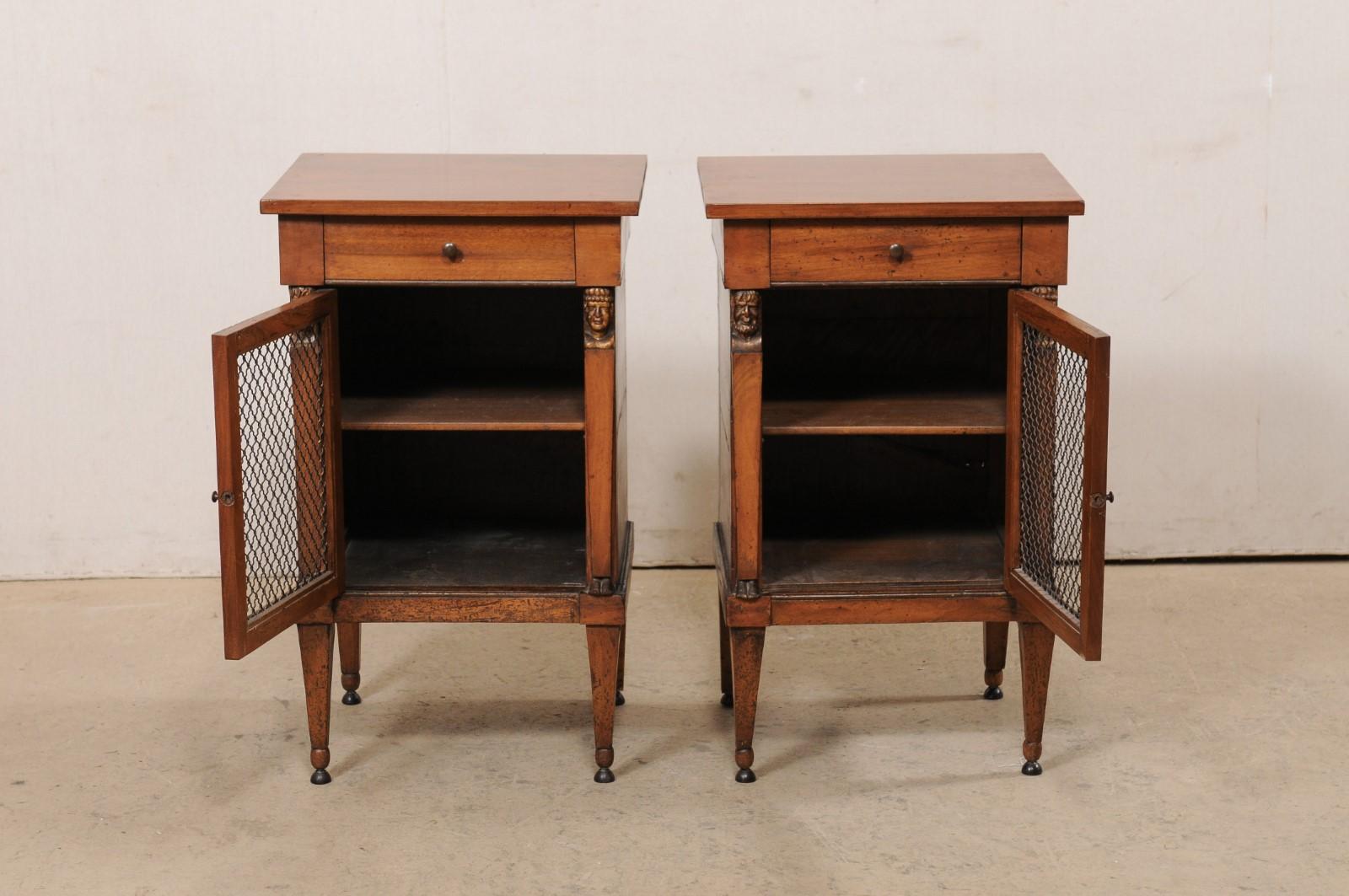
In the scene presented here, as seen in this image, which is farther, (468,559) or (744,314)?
(468,559)

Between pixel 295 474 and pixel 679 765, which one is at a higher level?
pixel 295 474

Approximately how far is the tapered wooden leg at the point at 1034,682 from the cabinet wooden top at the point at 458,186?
1.06 meters

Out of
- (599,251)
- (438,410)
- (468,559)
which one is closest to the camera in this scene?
(599,251)

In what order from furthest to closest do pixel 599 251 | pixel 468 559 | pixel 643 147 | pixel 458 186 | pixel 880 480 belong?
pixel 643 147
pixel 880 480
pixel 468 559
pixel 458 186
pixel 599 251

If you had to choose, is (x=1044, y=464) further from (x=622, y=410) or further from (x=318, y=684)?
(x=318, y=684)

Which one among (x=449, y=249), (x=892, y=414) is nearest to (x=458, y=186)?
(x=449, y=249)

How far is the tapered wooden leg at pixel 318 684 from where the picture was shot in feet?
10.1

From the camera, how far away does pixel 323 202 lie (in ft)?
9.51

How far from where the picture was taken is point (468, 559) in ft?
10.7

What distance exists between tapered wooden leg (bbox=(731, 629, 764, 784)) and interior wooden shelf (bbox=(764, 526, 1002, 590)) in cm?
11

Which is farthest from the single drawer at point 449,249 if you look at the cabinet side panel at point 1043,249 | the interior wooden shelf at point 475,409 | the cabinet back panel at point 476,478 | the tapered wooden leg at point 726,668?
the tapered wooden leg at point 726,668

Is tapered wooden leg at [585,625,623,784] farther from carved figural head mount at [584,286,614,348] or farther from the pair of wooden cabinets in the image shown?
carved figural head mount at [584,286,614,348]

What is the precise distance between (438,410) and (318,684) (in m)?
0.55

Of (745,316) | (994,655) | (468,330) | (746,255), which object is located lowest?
(994,655)
